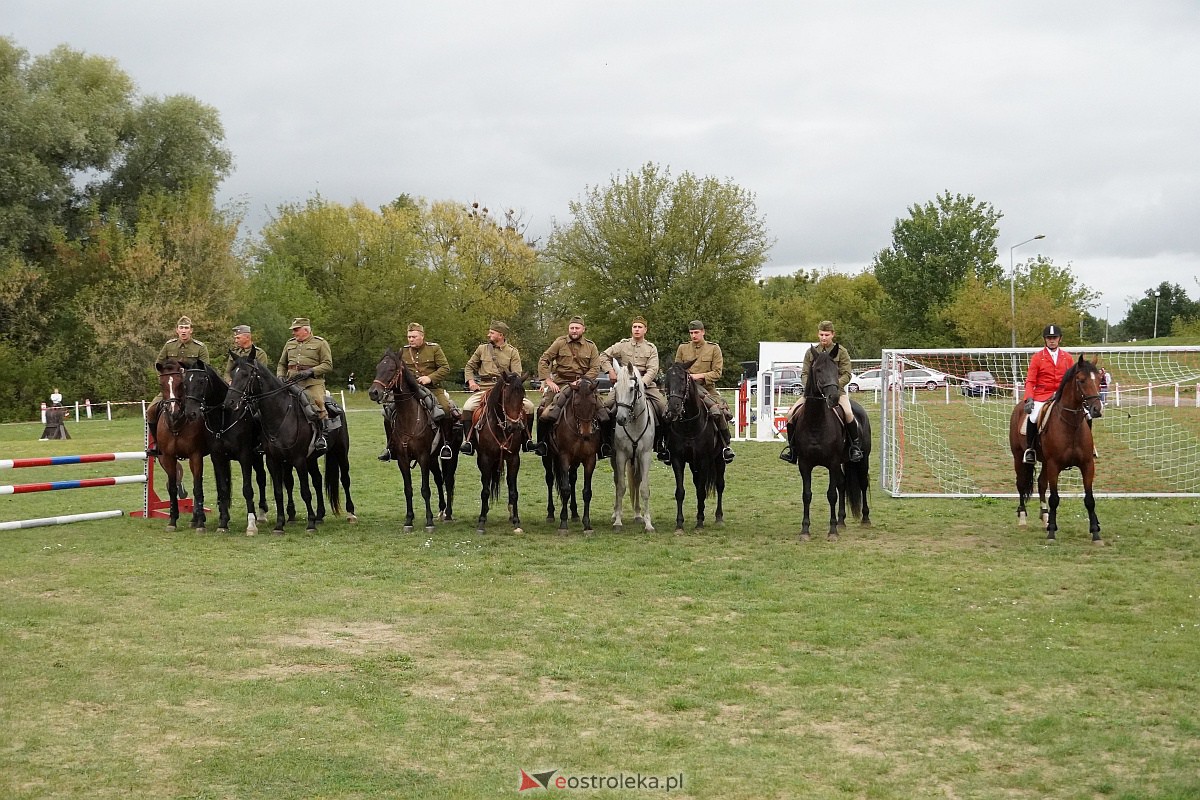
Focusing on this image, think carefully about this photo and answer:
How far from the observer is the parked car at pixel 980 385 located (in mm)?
21188

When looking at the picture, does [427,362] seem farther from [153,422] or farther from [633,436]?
[153,422]

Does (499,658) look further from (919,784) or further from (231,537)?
(231,537)

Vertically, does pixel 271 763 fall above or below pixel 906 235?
below

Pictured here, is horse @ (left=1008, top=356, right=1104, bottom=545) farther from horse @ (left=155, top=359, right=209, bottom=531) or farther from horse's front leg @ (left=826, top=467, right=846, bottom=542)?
horse @ (left=155, top=359, right=209, bottom=531)

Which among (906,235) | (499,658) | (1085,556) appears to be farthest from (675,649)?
(906,235)

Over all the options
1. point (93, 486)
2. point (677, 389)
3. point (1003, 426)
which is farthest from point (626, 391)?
point (1003, 426)

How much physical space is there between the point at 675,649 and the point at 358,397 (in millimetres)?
52955

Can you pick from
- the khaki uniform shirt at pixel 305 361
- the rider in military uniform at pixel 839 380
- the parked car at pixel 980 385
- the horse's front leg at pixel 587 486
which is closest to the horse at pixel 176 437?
the khaki uniform shirt at pixel 305 361

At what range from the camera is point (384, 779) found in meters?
5.52

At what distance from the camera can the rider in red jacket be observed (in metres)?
13.4

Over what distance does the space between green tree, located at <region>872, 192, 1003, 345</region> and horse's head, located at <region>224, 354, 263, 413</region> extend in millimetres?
59830

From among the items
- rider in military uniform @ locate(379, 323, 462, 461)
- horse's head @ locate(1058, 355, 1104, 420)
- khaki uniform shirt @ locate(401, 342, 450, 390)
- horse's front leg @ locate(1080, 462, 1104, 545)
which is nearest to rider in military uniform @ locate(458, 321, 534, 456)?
rider in military uniform @ locate(379, 323, 462, 461)

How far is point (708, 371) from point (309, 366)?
17.1 ft

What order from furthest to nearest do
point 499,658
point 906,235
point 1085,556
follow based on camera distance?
point 906,235 → point 1085,556 → point 499,658
